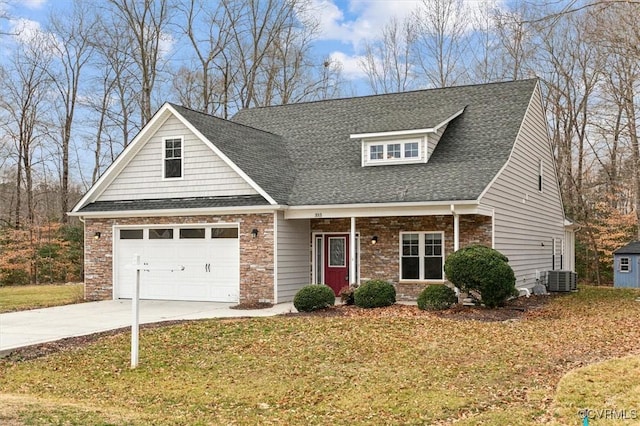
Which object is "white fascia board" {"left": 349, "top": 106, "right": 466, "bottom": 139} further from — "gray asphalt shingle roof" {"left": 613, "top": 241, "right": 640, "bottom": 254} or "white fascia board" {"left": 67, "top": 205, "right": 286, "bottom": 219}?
"gray asphalt shingle roof" {"left": 613, "top": 241, "right": 640, "bottom": 254}

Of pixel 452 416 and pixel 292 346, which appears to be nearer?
pixel 452 416

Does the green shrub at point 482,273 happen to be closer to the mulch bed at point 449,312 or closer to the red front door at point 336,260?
the mulch bed at point 449,312

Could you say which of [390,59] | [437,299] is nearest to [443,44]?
[390,59]

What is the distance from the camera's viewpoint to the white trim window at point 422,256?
57.1 ft

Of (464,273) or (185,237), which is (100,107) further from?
(464,273)

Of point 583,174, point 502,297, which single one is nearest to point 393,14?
point 583,174

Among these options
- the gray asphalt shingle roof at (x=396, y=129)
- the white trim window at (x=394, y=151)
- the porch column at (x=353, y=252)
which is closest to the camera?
the gray asphalt shingle roof at (x=396, y=129)

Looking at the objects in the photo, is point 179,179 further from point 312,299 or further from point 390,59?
point 390,59

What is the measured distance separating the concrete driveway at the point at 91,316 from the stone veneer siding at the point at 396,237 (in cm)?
266

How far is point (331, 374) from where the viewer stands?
29.6 feet

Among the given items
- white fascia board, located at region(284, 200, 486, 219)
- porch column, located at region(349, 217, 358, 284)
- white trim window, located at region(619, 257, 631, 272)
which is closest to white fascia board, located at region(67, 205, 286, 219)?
white fascia board, located at region(284, 200, 486, 219)

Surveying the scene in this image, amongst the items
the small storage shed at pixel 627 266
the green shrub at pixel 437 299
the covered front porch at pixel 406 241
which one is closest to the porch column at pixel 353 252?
the covered front porch at pixel 406 241

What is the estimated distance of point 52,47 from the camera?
3519 centimetres

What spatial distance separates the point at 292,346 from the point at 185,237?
8776 mm
